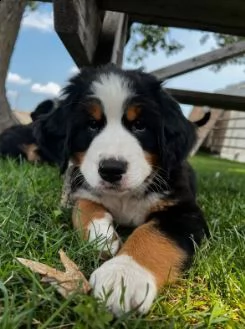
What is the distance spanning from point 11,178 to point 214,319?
2376 millimetres

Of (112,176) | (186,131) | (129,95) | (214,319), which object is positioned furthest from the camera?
(186,131)

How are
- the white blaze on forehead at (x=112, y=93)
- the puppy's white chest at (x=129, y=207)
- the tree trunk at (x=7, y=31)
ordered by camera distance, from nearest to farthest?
the white blaze on forehead at (x=112, y=93)
the puppy's white chest at (x=129, y=207)
the tree trunk at (x=7, y=31)

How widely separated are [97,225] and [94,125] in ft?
1.67

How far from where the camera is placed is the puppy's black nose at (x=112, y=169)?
222 centimetres

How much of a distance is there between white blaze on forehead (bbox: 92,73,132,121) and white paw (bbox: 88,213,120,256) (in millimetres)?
505

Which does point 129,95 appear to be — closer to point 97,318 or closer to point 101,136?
point 101,136

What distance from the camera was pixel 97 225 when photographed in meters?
2.31

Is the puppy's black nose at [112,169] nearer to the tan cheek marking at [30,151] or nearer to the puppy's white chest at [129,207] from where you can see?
the puppy's white chest at [129,207]

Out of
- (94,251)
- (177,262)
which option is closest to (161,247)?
(177,262)

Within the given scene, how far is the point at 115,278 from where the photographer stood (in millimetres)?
1632

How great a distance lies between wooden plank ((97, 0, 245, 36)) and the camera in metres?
3.62

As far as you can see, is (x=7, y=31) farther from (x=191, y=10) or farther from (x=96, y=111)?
(x=96, y=111)

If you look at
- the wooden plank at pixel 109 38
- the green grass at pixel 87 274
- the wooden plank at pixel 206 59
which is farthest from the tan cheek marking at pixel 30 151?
the green grass at pixel 87 274

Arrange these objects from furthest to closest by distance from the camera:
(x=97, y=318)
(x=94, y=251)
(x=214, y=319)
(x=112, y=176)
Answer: (x=112, y=176) < (x=94, y=251) < (x=214, y=319) < (x=97, y=318)
